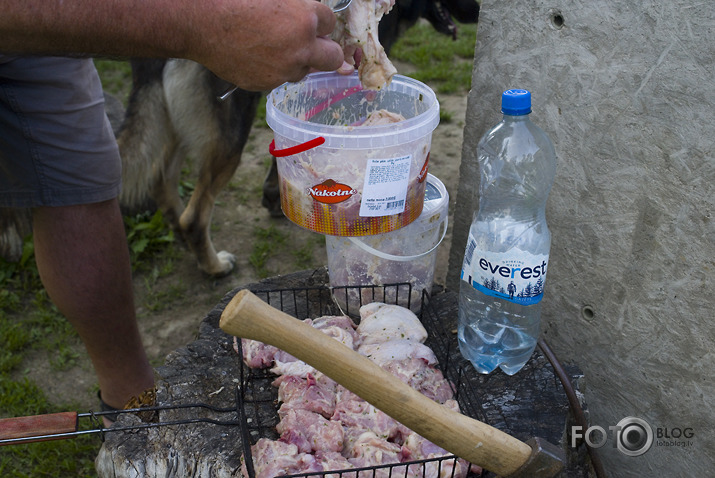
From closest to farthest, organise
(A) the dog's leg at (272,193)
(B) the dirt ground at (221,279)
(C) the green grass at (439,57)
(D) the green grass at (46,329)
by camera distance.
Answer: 1. (D) the green grass at (46,329)
2. (B) the dirt ground at (221,279)
3. (A) the dog's leg at (272,193)
4. (C) the green grass at (439,57)

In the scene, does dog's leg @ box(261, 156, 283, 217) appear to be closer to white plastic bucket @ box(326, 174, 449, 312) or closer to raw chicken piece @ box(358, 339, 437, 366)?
white plastic bucket @ box(326, 174, 449, 312)

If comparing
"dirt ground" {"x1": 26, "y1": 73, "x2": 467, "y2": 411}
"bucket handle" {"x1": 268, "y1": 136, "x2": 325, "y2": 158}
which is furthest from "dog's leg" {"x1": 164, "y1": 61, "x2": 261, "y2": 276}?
"bucket handle" {"x1": 268, "y1": 136, "x2": 325, "y2": 158}

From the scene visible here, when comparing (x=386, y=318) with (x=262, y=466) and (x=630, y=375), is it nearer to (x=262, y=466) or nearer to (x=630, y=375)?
(x=262, y=466)

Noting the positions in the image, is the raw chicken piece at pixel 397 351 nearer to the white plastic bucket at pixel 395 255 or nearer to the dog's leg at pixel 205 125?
the white plastic bucket at pixel 395 255

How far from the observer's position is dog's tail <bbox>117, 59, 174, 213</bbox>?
3328mm

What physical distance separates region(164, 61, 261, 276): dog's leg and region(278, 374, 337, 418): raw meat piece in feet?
6.30

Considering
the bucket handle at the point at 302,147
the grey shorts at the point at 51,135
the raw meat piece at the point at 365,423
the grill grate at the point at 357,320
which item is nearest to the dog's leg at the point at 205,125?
the grey shorts at the point at 51,135

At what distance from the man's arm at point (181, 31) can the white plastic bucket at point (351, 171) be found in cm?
31

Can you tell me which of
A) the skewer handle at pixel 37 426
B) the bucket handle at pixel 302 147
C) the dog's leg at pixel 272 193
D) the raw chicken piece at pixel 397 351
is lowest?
the dog's leg at pixel 272 193

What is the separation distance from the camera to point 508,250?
1.73m

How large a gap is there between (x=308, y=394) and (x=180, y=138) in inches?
84.9

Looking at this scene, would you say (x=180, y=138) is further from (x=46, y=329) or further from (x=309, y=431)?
(x=309, y=431)

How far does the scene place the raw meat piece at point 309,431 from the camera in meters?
1.55

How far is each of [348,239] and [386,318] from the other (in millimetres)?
278
